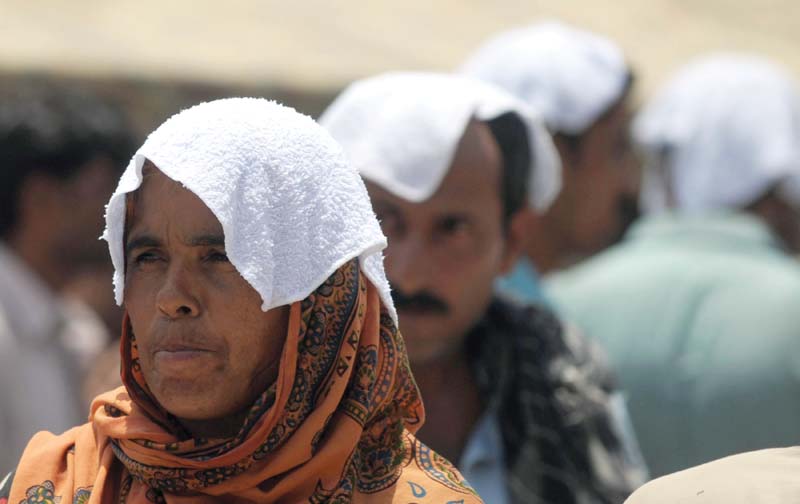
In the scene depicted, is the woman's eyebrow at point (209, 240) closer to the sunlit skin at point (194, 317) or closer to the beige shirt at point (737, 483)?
the sunlit skin at point (194, 317)

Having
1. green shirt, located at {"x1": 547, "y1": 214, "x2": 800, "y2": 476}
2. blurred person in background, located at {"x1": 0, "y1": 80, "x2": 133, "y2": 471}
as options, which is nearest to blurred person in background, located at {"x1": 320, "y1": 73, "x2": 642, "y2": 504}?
green shirt, located at {"x1": 547, "y1": 214, "x2": 800, "y2": 476}

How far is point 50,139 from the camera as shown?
6129 millimetres

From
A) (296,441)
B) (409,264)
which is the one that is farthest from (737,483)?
(409,264)

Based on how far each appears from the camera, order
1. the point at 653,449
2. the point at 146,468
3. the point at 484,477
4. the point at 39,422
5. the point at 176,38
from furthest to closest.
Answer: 1. the point at 176,38
2. the point at 39,422
3. the point at 653,449
4. the point at 484,477
5. the point at 146,468

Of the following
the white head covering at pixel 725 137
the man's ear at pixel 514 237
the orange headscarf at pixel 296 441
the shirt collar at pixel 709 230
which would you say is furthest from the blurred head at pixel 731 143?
the orange headscarf at pixel 296 441

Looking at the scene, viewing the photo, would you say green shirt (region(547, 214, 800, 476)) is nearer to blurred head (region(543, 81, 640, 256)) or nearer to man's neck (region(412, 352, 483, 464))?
blurred head (region(543, 81, 640, 256))

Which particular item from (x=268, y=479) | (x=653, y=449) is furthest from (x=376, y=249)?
(x=653, y=449)

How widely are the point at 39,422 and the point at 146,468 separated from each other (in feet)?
9.69

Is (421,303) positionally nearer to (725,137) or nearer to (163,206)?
(163,206)

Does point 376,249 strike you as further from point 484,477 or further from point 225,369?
point 484,477

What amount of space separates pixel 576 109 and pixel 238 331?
3131 millimetres

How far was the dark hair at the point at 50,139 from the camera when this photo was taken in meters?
6.05

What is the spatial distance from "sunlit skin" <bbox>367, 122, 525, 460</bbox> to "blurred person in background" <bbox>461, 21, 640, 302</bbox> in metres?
1.43

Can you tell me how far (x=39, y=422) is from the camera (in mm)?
5625
